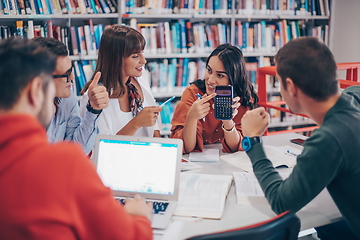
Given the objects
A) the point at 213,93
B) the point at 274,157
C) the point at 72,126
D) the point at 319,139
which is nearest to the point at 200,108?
the point at 213,93

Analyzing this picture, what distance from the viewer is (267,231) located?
0.89m

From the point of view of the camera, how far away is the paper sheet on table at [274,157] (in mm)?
1640

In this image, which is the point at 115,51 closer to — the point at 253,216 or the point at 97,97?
the point at 97,97

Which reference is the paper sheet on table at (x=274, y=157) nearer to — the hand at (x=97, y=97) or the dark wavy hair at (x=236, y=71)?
the dark wavy hair at (x=236, y=71)

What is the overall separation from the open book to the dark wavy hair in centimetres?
71

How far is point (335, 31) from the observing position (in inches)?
160

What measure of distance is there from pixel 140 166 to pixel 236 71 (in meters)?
0.99

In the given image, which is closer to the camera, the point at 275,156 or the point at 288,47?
the point at 288,47

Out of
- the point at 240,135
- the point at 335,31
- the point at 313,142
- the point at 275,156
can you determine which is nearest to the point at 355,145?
the point at 313,142

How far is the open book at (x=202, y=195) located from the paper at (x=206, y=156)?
207mm

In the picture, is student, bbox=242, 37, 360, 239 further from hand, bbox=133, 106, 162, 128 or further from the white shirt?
the white shirt

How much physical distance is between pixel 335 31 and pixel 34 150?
13.5 feet

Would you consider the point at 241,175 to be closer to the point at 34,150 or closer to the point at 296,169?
Answer: the point at 296,169

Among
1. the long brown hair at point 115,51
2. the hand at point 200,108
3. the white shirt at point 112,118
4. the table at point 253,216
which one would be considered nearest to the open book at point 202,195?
the table at point 253,216
